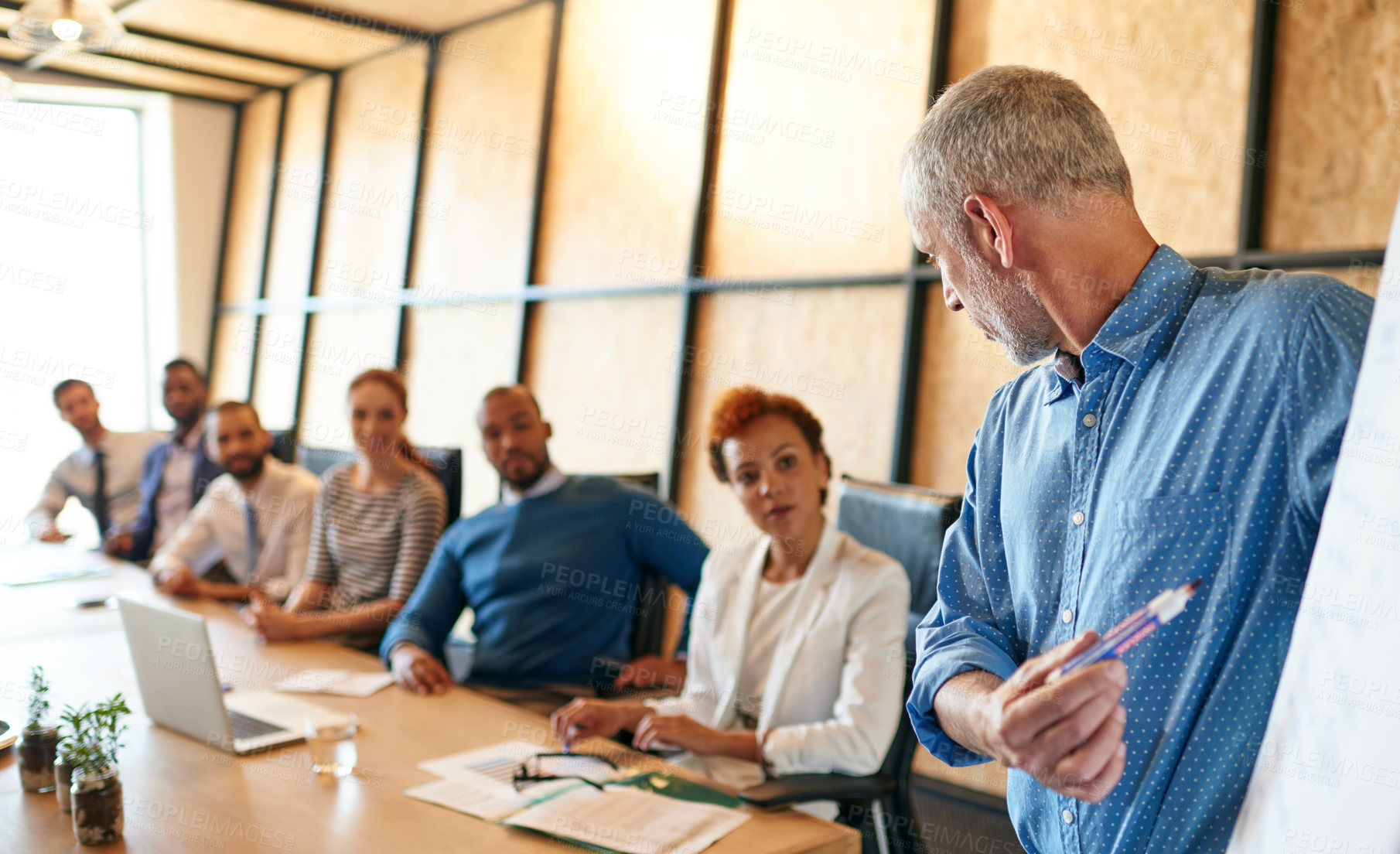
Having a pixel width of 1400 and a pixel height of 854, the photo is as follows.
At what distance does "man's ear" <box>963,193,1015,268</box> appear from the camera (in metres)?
1.06

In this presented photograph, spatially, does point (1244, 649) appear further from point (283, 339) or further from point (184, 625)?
point (283, 339)

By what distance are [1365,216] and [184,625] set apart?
275 cm

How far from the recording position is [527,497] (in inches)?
117

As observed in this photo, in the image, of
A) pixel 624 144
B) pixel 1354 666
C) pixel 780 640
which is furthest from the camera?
pixel 624 144

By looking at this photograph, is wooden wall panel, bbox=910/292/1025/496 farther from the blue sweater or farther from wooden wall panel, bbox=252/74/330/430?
wooden wall panel, bbox=252/74/330/430

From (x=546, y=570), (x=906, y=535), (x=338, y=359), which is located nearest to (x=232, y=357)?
(x=338, y=359)

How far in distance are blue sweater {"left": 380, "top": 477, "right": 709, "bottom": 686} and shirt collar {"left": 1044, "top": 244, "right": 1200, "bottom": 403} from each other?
6.16 ft

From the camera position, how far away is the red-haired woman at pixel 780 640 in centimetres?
191

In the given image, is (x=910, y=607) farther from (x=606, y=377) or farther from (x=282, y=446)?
(x=282, y=446)

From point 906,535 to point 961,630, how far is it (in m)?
0.95

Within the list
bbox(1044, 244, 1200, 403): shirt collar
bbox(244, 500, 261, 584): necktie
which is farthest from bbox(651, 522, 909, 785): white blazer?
bbox(244, 500, 261, 584): necktie

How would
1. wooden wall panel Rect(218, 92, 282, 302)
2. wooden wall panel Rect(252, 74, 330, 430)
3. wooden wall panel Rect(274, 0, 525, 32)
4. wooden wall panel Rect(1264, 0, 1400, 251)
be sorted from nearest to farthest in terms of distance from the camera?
wooden wall panel Rect(1264, 0, 1400, 251) < wooden wall panel Rect(274, 0, 525, 32) < wooden wall panel Rect(252, 74, 330, 430) < wooden wall panel Rect(218, 92, 282, 302)

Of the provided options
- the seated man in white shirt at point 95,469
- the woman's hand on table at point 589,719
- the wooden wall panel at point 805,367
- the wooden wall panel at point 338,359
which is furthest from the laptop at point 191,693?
the wooden wall panel at point 338,359

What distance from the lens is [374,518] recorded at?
3326 mm
